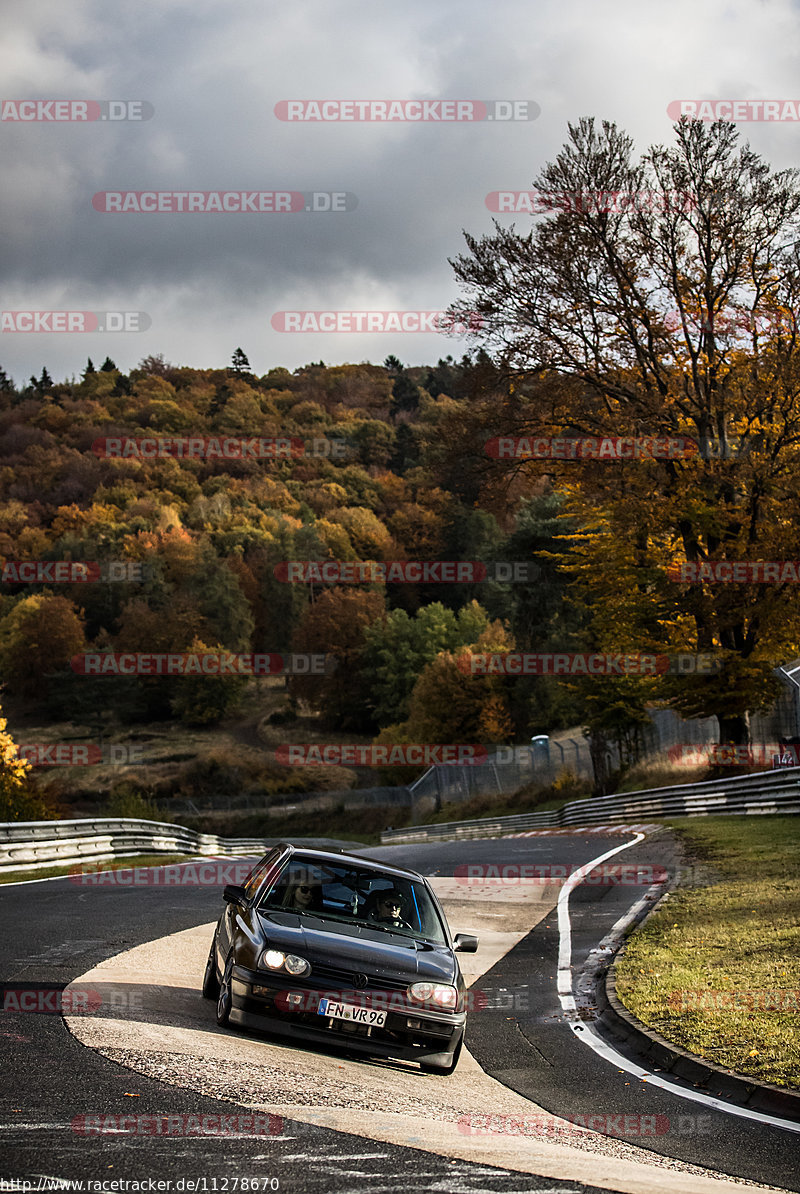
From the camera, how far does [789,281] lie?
1141 inches

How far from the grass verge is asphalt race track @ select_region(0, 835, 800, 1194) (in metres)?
0.77

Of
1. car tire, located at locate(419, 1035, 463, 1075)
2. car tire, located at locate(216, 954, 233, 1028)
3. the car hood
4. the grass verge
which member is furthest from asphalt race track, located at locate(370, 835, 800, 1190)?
car tire, located at locate(216, 954, 233, 1028)

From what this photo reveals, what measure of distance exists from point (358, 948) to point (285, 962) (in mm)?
554

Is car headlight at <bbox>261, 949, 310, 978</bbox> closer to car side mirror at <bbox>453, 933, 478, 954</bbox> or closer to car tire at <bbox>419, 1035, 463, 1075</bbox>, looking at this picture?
car tire at <bbox>419, 1035, 463, 1075</bbox>

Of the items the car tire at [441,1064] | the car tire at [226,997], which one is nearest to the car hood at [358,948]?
the car tire at [226,997]

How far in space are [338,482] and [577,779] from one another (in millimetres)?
110309

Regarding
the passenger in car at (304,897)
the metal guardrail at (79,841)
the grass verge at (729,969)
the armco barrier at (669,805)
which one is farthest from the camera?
the armco barrier at (669,805)

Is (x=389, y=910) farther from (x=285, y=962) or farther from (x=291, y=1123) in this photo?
(x=291, y=1123)

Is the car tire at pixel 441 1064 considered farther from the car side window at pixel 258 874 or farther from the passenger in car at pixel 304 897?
the car side window at pixel 258 874

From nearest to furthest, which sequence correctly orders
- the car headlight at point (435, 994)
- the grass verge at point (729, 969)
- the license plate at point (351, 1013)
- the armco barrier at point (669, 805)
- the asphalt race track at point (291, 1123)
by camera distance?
1. the asphalt race track at point (291, 1123)
2. the license plate at point (351, 1013)
3. the car headlight at point (435, 994)
4. the grass verge at point (729, 969)
5. the armco barrier at point (669, 805)

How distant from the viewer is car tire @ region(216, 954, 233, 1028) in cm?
762

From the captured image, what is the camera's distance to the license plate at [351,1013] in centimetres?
734

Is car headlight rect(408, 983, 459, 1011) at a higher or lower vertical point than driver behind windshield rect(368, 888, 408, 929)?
lower

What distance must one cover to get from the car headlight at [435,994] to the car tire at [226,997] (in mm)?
1252
